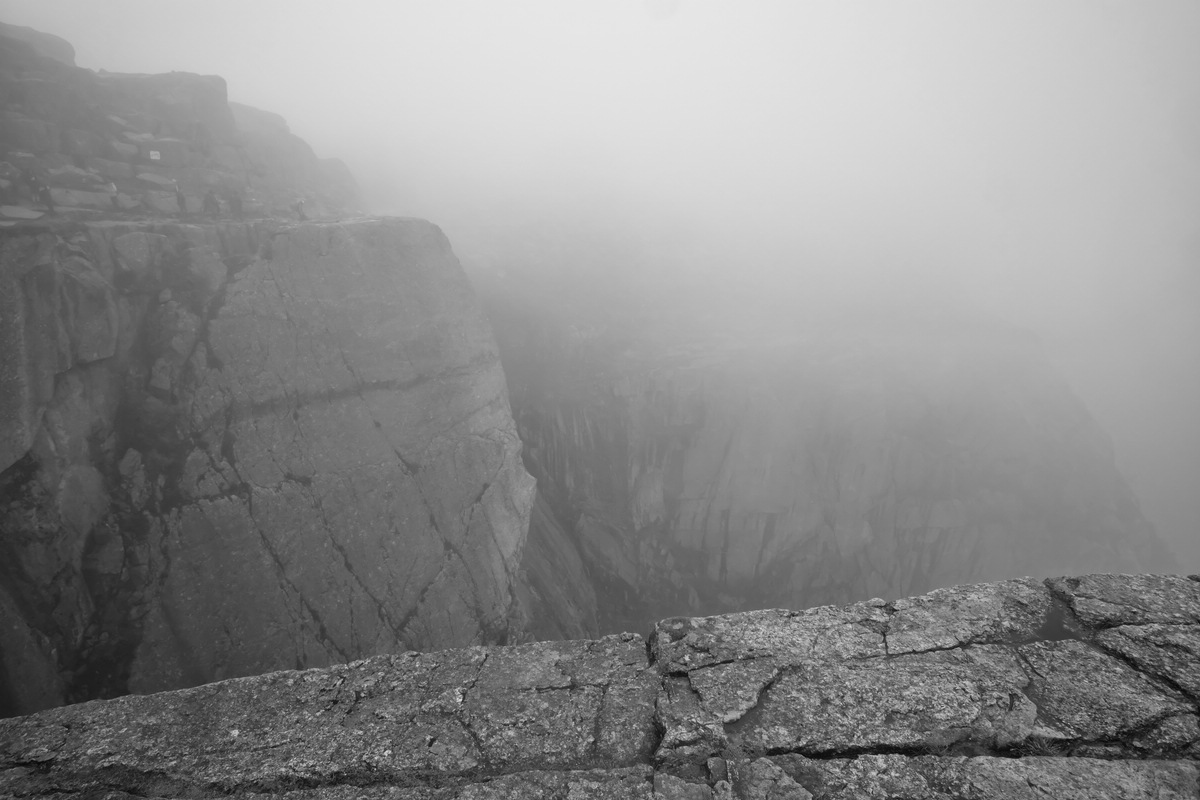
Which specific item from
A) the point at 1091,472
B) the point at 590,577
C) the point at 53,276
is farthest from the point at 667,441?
the point at 1091,472

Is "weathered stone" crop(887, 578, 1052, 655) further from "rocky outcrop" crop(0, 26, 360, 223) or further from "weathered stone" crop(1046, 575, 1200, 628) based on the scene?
"rocky outcrop" crop(0, 26, 360, 223)

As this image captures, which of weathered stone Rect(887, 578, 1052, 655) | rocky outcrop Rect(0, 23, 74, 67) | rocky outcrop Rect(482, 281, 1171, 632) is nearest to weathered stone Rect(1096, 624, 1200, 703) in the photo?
weathered stone Rect(887, 578, 1052, 655)

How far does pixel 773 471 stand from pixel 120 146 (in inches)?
1313

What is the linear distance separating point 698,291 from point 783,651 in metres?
32.5

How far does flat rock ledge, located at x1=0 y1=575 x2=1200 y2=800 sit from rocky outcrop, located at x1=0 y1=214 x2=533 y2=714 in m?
8.64

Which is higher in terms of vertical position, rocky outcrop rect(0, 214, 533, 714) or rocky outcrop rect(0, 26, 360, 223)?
rocky outcrop rect(0, 26, 360, 223)

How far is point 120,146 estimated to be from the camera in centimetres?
2003

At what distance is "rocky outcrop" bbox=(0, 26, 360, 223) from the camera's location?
57.6ft

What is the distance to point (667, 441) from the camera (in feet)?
99.6

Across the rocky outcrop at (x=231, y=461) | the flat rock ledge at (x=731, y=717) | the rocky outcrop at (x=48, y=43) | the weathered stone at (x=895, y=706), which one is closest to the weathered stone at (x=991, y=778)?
the flat rock ledge at (x=731, y=717)

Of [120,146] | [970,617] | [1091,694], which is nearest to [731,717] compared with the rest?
[970,617]

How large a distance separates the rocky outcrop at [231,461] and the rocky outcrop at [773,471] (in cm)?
898

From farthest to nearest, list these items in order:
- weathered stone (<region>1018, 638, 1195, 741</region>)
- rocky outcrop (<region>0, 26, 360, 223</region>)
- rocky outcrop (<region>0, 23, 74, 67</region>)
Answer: rocky outcrop (<region>0, 23, 74, 67</region>) < rocky outcrop (<region>0, 26, 360, 223</region>) < weathered stone (<region>1018, 638, 1195, 741</region>)

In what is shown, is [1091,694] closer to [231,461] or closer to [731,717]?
[731,717]
